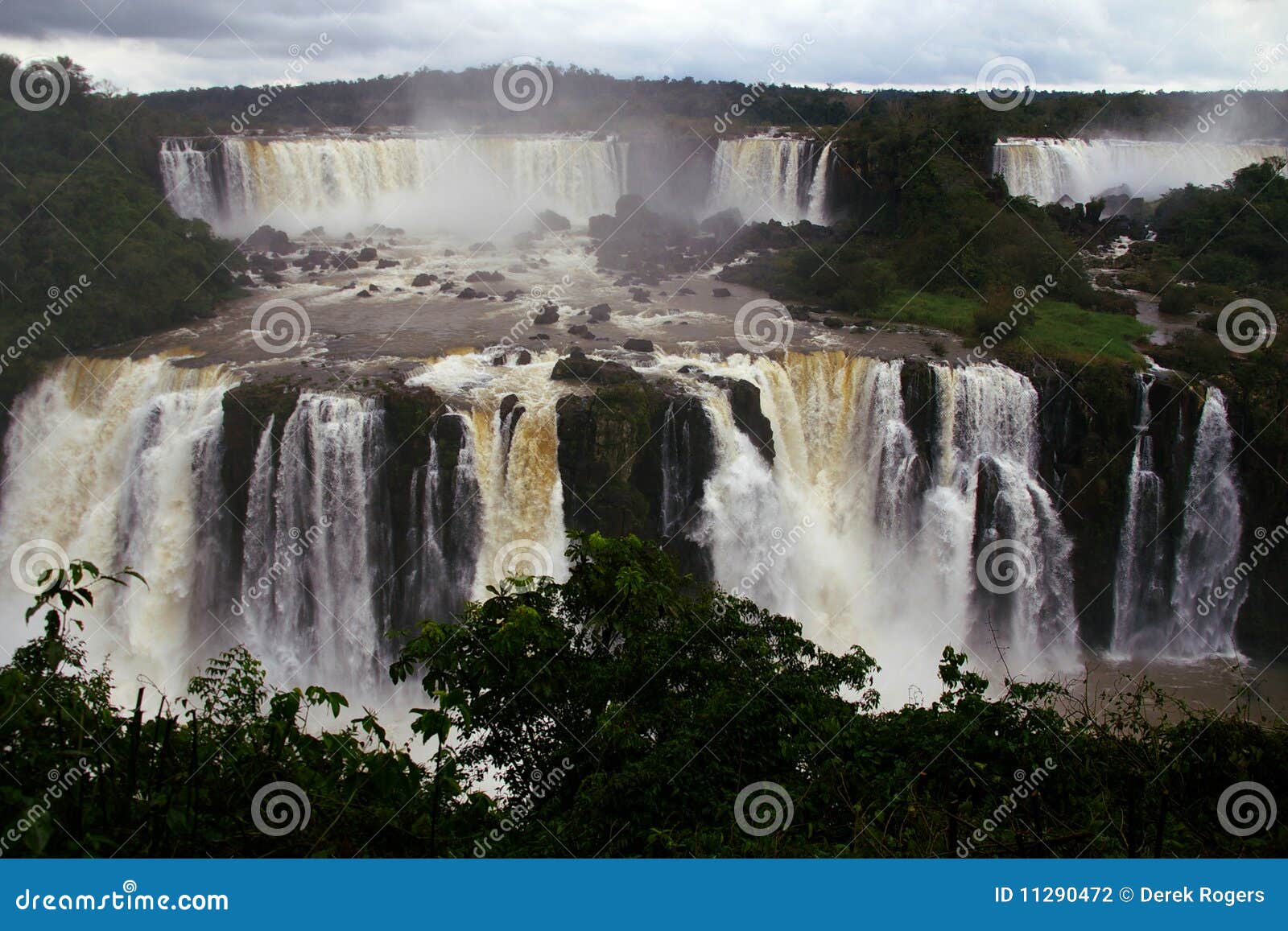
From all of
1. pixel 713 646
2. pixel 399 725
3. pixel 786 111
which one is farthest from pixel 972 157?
pixel 713 646

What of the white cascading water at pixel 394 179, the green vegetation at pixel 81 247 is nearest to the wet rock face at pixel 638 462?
the green vegetation at pixel 81 247

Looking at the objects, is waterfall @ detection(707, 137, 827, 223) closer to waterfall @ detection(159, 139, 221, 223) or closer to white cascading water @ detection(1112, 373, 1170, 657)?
waterfall @ detection(159, 139, 221, 223)

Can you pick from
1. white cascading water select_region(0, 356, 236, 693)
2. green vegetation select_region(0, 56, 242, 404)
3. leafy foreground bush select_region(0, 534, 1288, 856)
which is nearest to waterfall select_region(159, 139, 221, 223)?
green vegetation select_region(0, 56, 242, 404)

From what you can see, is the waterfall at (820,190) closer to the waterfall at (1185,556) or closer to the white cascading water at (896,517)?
the white cascading water at (896,517)

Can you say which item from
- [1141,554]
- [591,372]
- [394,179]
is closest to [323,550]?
[591,372]

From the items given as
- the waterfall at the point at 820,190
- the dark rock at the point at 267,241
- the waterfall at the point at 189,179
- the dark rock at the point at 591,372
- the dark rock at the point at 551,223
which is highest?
the waterfall at the point at 820,190

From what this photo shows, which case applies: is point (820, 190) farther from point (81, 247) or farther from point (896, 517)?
point (81, 247)
